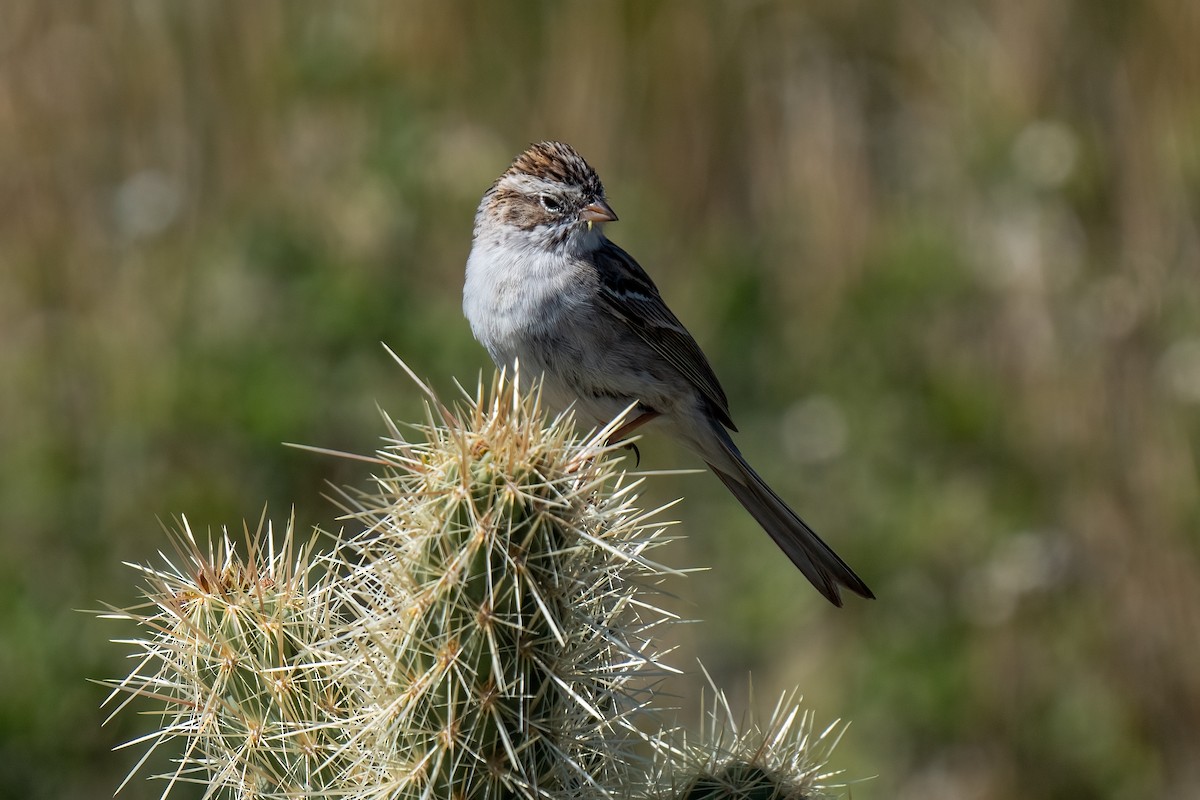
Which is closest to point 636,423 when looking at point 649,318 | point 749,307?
point 649,318

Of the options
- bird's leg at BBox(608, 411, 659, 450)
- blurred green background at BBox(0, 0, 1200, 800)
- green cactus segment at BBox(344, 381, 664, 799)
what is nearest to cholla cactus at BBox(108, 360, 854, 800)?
green cactus segment at BBox(344, 381, 664, 799)

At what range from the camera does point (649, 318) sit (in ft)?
17.4

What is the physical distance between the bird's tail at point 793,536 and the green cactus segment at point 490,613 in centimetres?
181

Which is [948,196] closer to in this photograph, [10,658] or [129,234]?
[129,234]

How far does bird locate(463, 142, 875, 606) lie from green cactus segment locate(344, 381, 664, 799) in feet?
7.08

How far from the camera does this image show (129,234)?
343 inches

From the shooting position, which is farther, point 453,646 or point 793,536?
point 793,536

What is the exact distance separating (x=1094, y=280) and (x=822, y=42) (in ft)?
9.05

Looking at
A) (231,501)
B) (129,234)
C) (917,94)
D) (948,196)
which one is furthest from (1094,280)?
(129,234)

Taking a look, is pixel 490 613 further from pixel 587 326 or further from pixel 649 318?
pixel 649 318

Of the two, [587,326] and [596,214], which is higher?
[596,214]

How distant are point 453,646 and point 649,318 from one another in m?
3.00

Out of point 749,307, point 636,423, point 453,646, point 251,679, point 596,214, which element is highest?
point 596,214

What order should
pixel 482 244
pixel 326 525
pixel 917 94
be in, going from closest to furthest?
pixel 482 244 < pixel 326 525 < pixel 917 94
